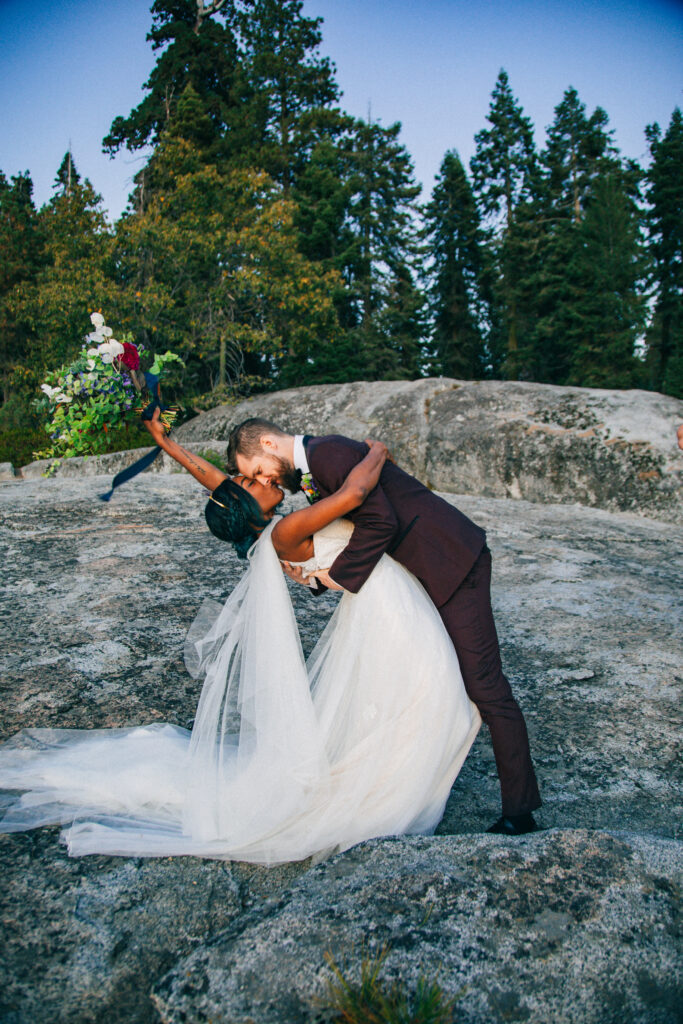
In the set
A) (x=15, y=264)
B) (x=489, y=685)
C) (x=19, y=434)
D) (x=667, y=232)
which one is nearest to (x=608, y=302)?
(x=667, y=232)

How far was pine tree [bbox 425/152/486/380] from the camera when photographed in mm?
31062

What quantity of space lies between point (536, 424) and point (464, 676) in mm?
6569

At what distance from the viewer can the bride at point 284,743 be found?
8.32 ft

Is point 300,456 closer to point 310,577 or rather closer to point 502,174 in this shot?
point 310,577

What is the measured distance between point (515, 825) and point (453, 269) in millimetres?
31482

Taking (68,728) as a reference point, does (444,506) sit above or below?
above

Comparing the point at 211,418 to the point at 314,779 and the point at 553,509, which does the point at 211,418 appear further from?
the point at 314,779

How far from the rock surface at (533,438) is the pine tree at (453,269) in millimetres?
21333

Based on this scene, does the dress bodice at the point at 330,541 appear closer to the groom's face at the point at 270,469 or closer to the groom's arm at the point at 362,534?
the groom's arm at the point at 362,534

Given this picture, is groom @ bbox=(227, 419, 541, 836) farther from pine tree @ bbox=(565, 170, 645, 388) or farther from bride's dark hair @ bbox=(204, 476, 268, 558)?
pine tree @ bbox=(565, 170, 645, 388)

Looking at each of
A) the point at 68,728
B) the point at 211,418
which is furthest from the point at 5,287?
the point at 68,728

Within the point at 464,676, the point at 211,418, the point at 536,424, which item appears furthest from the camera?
the point at 211,418

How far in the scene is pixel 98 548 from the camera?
214 inches

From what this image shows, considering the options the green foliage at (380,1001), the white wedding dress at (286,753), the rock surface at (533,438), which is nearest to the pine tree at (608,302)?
the rock surface at (533,438)
